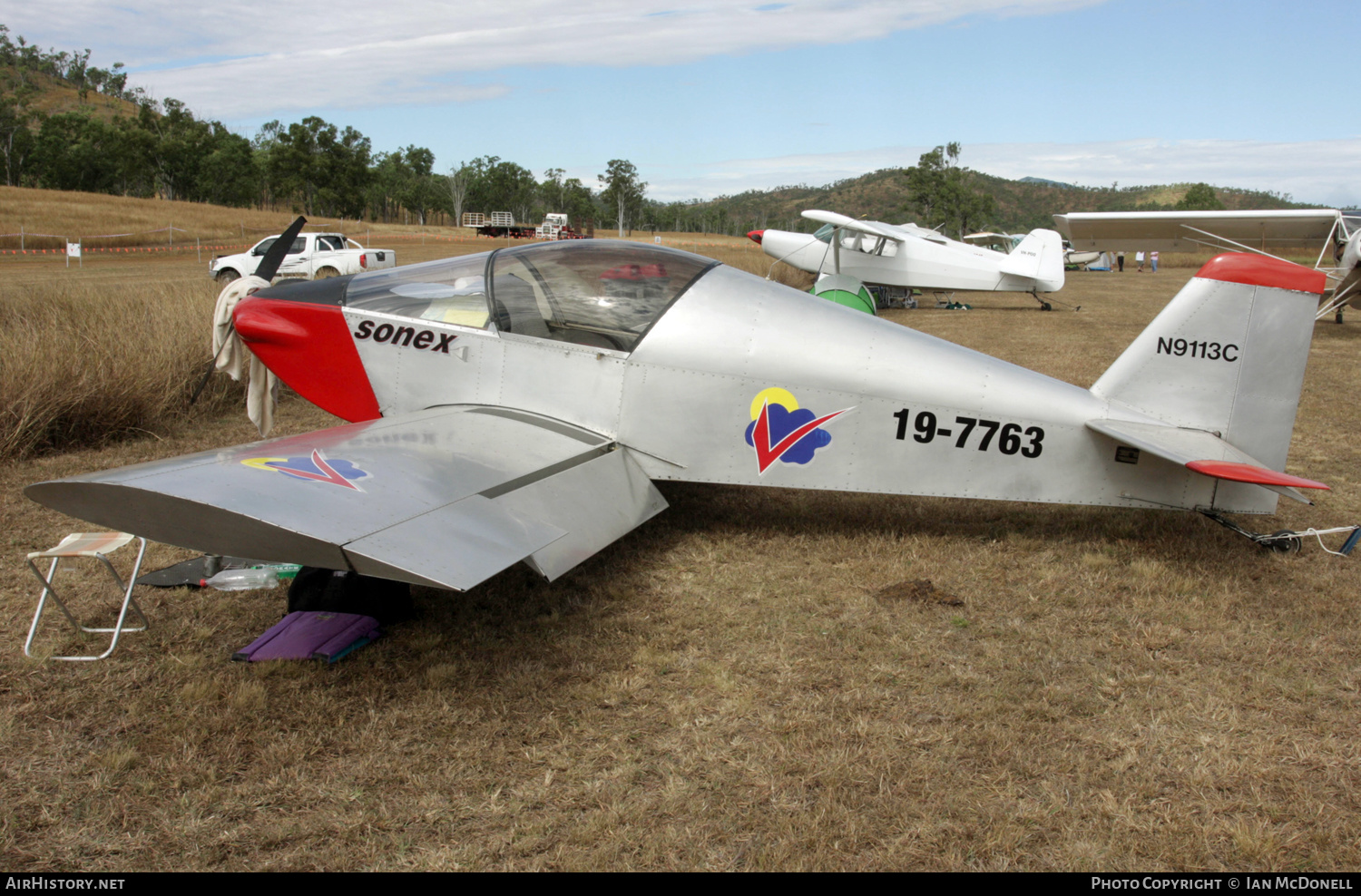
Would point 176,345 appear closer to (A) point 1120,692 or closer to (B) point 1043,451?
(B) point 1043,451

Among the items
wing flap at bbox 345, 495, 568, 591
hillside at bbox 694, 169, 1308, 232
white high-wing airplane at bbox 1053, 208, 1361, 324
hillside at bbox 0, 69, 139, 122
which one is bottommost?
wing flap at bbox 345, 495, 568, 591

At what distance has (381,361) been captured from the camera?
519 cm

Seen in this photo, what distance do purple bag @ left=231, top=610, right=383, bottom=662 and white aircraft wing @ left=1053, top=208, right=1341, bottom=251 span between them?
1896cm

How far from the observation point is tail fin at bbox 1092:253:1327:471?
4.46 m

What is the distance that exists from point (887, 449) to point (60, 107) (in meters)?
166

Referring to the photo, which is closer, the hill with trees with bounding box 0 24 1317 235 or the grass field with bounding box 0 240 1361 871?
the grass field with bounding box 0 240 1361 871

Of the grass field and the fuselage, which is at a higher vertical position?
the fuselage

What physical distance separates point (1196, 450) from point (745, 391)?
2.42m

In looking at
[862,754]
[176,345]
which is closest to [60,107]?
[176,345]

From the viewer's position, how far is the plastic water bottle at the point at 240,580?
14.4ft

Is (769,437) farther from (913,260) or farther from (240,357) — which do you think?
(913,260)

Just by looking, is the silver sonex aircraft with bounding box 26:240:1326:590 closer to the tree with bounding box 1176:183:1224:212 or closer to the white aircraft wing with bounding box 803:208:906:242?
the white aircraft wing with bounding box 803:208:906:242

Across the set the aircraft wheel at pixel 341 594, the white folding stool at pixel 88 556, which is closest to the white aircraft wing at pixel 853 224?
the aircraft wheel at pixel 341 594

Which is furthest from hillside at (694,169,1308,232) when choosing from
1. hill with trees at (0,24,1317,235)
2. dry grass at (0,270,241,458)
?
dry grass at (0,270,241,458)
